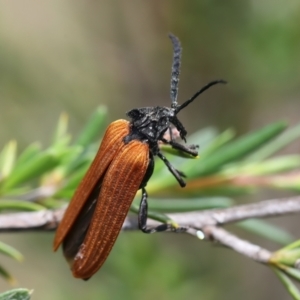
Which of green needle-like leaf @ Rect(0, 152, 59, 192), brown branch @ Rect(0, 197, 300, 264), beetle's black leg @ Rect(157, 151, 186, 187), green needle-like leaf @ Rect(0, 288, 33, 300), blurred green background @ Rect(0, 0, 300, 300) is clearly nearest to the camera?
green needle-like leaf @ Rect(0, 288, 33, 300)

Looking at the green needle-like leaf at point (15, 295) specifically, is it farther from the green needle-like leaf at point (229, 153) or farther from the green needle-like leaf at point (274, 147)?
the green needle-like leaf at point (274, 147)

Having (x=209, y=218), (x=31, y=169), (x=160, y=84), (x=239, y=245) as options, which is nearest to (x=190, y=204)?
(x=209, y=218)

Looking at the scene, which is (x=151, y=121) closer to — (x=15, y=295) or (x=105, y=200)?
(x=105, y=200)

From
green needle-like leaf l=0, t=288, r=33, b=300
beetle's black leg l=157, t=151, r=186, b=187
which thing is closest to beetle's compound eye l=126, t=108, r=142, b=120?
beetle's black leg l=157, t=151, r=186, b=187

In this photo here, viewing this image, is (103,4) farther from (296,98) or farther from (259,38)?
(296,98)

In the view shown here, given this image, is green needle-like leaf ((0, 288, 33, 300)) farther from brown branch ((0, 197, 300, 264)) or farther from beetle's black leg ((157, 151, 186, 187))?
beetle's black leg ((157, 151, 186, 187))

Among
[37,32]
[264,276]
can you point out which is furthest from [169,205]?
[37,32]

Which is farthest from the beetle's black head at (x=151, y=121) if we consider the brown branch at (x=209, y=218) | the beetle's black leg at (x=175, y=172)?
the brown branch at (x=209, y=218)
